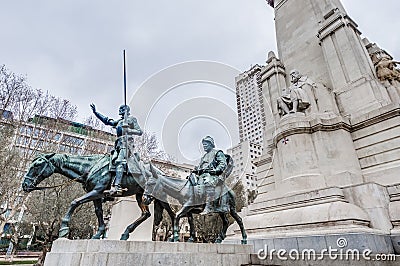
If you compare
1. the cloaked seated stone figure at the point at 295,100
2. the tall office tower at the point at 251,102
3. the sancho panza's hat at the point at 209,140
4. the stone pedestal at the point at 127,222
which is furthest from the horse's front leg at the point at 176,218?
the tall office tower at the point at 251,102

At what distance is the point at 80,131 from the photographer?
2128 centimetres

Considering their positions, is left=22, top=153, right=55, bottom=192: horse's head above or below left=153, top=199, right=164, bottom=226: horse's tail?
above

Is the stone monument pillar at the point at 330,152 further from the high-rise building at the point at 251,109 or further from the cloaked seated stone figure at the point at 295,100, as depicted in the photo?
the high-rise building at the point at 251,109

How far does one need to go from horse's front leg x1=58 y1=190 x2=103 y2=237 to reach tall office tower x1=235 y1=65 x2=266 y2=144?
13.9m

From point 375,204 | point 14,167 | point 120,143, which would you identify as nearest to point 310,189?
point 375,204

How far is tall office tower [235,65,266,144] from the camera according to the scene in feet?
63.3

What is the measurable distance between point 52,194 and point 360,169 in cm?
2071

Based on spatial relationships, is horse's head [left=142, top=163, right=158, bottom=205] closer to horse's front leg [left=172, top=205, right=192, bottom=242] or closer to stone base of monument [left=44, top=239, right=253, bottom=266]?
horse's front leg [left=172, top=205, right=192, bottom=242]

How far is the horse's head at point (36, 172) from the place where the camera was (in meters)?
6.14

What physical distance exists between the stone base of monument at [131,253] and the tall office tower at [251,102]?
13541 millimetres

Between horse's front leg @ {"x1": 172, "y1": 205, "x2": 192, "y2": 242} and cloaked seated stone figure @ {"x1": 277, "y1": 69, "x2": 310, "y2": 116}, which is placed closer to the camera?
horse's front leg @ {"x1": 172, "y1": 205, "x2": 192, "y2": 242}

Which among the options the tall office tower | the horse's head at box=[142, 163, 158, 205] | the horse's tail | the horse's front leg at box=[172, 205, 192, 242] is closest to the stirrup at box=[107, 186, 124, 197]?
the horse's head at box=[142, 163, 158, 205]

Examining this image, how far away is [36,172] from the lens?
6.26 m

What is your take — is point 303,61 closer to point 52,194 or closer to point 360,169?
point 360,169
